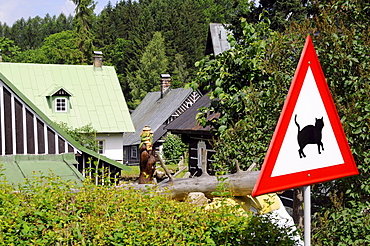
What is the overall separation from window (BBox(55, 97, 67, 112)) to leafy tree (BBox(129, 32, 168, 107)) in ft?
120

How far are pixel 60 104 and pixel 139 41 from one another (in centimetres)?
4494

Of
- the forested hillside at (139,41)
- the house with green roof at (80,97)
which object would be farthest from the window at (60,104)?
the forested hillside at (139,41)

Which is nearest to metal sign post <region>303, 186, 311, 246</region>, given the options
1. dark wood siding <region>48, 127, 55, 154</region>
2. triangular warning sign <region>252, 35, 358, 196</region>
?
triangular warning sign <region>252, 35, 358, 196</region>

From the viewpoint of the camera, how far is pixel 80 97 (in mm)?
36156

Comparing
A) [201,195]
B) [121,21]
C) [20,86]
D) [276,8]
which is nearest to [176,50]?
[121,21]

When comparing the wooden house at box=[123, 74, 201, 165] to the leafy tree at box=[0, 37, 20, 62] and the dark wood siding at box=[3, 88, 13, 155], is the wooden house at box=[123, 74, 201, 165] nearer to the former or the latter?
the dark wood siding at box=[3, 88, 13, 155]

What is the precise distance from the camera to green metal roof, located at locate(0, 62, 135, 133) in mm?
34625

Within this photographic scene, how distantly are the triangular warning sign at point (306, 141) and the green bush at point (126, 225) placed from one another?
1888 millimetres

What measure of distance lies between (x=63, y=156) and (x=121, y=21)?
78063mm

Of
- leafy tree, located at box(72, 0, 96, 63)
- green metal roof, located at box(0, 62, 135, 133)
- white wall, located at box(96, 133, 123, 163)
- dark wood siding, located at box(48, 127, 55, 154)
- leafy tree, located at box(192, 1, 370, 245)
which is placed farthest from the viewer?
leafy tree, located at box(72, 0, 96, 63)

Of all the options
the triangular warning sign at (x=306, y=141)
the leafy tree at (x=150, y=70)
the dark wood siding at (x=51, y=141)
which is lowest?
the triangular warning sign at (x=306, y=141)

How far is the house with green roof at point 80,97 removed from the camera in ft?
114

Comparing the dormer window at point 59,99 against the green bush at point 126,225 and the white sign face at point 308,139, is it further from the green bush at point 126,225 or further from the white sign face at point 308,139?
the white sign face at point 308,139

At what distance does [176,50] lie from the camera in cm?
8144
